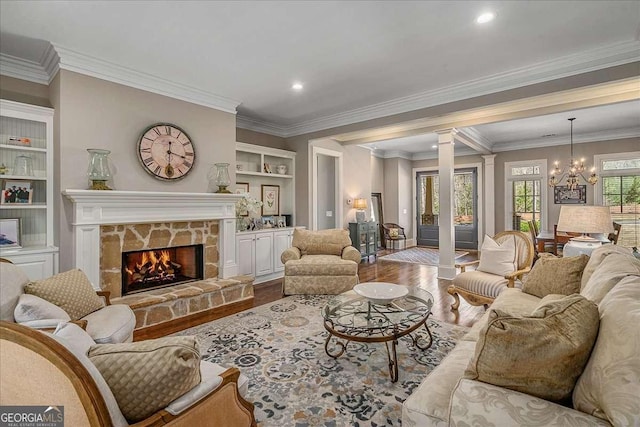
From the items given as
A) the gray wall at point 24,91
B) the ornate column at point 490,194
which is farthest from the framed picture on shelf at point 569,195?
the gray wall at point 24,91

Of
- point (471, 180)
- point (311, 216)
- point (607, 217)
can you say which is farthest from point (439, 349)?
point (471, 180)

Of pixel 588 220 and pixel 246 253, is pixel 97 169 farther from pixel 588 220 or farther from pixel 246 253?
pixel 588 220

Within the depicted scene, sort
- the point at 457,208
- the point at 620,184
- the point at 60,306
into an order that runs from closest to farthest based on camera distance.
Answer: the point at 60,306 → the point at 620,184 → the point at 457,208

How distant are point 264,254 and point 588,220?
423 cm

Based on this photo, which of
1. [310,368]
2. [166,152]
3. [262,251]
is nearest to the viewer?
[310,368]

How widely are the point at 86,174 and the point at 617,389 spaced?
14.1 feet

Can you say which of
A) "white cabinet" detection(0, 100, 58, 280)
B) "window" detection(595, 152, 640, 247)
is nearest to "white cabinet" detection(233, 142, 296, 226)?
"white cabinet" detection(0, 100, 58, 280)

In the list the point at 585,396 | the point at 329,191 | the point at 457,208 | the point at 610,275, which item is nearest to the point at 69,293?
the point at 585,396

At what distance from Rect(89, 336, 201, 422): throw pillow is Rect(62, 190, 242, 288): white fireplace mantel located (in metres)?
2.70

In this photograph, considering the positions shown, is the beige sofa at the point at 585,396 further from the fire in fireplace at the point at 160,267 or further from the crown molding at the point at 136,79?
the crown molding at the point at 136,79

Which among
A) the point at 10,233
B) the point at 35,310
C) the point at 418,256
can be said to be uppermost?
the point at 10,233

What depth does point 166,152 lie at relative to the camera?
3992mm

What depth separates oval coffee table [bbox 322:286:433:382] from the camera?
2.30m

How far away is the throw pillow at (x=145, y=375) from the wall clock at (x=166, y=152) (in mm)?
3216
